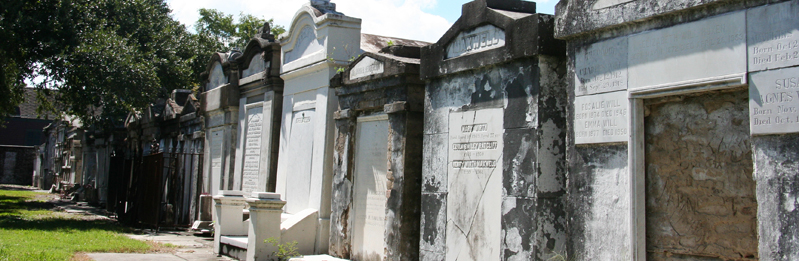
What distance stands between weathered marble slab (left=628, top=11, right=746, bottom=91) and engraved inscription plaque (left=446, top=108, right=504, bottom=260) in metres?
1.59

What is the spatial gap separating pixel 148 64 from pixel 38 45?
228 centimetres

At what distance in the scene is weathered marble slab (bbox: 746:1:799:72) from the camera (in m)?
3.41

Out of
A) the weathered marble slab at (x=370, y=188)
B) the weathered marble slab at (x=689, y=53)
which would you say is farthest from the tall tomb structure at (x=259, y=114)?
the weathered marble slab at (x=689, y=53)

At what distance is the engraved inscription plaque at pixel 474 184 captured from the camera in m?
5.65

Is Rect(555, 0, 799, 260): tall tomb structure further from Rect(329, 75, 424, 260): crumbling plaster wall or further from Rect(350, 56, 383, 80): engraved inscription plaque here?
Rect(350, 56, 383, 80): engraved inscription plaque

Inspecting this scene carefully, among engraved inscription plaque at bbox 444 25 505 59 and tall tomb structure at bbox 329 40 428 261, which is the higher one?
engraved inscription plaque at bbox 444 25 505 59

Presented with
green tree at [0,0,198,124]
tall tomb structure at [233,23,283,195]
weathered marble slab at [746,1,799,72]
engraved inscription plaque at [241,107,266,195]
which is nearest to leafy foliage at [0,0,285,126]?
green tree at [0,0,198,124]

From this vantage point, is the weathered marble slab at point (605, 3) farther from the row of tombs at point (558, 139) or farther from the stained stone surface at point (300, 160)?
the stained stone surface at point (300, 160)

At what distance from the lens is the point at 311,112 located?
31.0 ft

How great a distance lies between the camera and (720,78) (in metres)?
3.76

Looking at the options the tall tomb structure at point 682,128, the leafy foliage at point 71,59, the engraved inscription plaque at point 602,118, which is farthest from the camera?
the leafy foliage at point 71,59

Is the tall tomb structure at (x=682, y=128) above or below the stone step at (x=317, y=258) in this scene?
above

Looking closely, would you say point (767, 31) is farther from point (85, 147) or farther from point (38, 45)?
point (85, 147)

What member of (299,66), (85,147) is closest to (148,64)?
(299,66)
